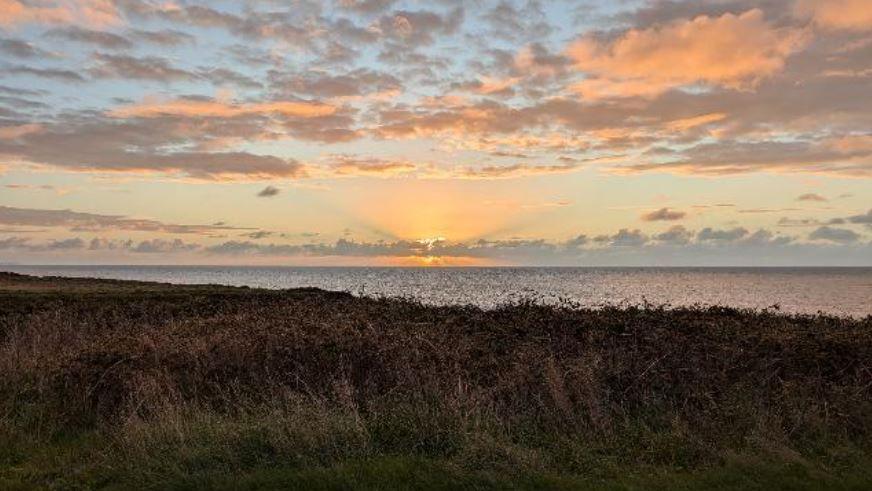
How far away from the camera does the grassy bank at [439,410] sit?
30.7 ft

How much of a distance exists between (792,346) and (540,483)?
947cm

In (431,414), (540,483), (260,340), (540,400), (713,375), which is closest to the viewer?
(540,483)

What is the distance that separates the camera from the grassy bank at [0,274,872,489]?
9.34m

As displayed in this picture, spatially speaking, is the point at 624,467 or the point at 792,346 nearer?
the point at 624,467

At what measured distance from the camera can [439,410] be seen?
1173cm

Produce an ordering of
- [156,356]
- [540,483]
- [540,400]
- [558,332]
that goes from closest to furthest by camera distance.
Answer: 1. [540,483]
2. [540,400]
3. [156,356]
4. [558,332]

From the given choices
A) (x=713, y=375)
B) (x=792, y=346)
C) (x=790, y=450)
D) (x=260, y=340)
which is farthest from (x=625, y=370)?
(x=260, y=340)

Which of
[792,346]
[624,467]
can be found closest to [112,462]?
[624,467]

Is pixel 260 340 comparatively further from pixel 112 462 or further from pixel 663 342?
pixel 663 342

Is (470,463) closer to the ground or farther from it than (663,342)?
closer to the ground

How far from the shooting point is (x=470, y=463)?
368 inches

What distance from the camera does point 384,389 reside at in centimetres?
1369

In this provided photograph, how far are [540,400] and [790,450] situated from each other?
3938 millimetres

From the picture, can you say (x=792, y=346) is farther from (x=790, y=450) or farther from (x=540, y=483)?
(x=540, y=483)
